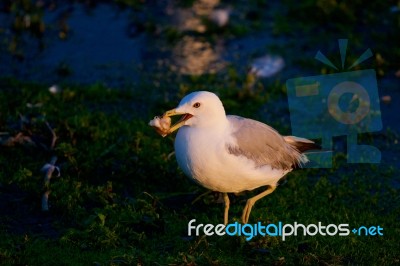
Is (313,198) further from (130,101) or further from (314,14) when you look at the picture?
(314,14)

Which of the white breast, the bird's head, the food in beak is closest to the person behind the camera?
the white breast

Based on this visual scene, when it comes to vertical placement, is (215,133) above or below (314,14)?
below

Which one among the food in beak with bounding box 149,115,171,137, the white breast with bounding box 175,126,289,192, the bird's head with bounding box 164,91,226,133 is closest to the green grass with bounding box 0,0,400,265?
the white breast with bounding box 175,126,289,192

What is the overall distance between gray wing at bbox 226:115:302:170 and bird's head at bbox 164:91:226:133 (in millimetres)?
217

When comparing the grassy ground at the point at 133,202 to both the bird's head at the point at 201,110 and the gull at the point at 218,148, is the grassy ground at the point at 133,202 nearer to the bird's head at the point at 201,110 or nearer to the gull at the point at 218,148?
the gull at the point at 218,148

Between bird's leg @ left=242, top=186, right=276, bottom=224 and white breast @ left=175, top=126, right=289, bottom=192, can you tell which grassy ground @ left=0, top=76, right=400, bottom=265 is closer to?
bird's leg @ left=242, top=186, right=276, bottom=224

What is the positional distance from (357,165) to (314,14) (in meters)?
3.72

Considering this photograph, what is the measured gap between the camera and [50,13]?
33.0 ft

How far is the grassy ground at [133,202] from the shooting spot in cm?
527

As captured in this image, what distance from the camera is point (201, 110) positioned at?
17.2 ft

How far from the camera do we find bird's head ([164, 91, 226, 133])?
17.2ft

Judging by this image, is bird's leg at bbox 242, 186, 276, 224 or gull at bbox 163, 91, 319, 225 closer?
gull at bbox 163, 91, 319, 225

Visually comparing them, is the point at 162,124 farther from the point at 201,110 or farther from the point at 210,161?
the point at 210,161

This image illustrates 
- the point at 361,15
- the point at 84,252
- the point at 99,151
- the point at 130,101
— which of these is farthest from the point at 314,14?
the point at 84,252
